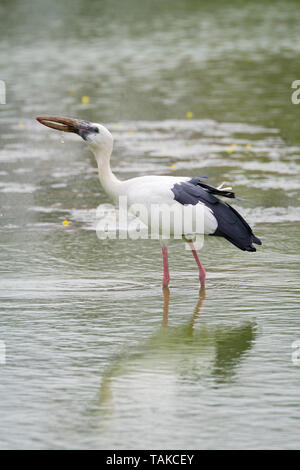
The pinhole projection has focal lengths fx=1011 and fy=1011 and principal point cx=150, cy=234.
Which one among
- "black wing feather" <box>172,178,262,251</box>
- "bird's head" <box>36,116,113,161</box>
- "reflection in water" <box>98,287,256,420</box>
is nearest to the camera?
"reflection in water" <box>98,287,256,420</box>

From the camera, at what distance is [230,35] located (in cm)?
2792

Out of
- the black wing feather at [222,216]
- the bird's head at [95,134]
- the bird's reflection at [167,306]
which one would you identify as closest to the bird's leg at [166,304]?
the bird's reflection at [167,306]

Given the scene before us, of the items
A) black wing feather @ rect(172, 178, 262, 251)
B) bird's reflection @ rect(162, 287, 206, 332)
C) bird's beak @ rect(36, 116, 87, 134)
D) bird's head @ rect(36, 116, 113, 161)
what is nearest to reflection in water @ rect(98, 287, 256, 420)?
bird's reflection @ rect(162, 287, 206, 332)

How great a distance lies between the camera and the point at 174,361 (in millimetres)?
6336

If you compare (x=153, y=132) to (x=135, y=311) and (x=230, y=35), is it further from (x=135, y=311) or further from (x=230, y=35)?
(x=230, y=35)

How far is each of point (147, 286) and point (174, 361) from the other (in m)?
1.75

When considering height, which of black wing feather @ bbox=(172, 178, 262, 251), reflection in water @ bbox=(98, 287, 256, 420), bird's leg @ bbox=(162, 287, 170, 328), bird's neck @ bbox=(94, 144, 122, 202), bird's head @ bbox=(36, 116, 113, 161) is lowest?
reflection in water @ bbox=(98, 287, 256, 420)

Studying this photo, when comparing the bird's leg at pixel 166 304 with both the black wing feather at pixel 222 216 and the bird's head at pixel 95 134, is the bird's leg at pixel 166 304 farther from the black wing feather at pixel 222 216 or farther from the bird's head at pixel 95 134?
the bird's head at pixel 95 134

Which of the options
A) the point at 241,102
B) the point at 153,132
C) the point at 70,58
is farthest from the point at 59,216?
the point at 70,58

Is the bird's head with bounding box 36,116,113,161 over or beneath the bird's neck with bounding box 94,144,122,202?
over

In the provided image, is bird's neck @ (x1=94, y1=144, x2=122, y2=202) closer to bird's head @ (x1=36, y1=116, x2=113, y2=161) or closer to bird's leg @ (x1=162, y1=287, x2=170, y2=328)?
bird's head @ (x1=36, y1=116, x2=113, y2=161)

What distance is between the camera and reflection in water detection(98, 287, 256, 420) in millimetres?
5758

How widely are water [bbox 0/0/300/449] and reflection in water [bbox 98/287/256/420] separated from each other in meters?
0.02

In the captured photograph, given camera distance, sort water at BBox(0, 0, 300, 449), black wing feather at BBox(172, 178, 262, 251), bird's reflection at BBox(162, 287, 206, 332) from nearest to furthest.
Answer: water at BBox(0, 0, 300, 449)
bird's reflection at BBox(162, 287, 206, 332)
black wing feather at BBox(172, 178, 262, 251)
